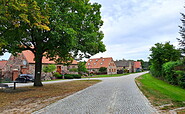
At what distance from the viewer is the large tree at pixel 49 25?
305 inches

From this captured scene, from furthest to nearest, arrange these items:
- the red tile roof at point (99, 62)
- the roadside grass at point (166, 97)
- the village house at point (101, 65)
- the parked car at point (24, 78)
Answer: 1. the red tile roof at point (99, 62)
2. the village house at point (101, 65)
3. the parked car at point (24, 78)
4. the roadside grass at point (166, 97)

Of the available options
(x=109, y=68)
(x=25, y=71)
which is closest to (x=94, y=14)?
(x=25, y=71)

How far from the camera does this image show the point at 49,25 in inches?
425

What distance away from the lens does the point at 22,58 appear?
107ft

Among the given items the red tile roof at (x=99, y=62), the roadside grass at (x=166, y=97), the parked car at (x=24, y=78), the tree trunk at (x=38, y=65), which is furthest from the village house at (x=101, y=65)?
the roadside grass at (x=166, y=97)

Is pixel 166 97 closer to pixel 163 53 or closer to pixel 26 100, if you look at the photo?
pixel 26 100

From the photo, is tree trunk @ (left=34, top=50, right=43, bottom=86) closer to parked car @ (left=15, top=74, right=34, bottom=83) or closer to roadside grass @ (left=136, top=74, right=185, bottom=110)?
parked car @ (left=15, top=74, right=34, bottom=83)

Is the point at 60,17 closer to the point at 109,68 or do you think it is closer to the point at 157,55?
the point at 157,55

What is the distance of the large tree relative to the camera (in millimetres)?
7738

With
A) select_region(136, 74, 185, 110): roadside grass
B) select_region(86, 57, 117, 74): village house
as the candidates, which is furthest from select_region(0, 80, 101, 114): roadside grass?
select_region(86, 57, 117, 74): village house

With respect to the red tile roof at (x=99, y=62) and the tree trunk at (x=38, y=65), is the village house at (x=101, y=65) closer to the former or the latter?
the red tile roof at (x=99, y=62)

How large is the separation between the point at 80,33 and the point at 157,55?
1632 cm

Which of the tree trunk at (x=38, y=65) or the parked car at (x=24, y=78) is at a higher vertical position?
the tree trunk at (x=38, y=65)

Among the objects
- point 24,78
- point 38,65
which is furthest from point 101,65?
point 38,65
